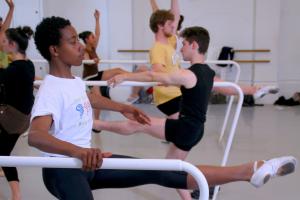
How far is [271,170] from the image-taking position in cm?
163

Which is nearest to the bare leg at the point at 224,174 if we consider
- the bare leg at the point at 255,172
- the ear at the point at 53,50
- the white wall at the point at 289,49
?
the bare leg at the point at 255,172

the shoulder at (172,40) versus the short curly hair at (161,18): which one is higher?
the short curly hair at (161,18)

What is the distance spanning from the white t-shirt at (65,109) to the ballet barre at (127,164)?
23cm

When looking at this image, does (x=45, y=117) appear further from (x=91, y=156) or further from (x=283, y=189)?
(x=283, y=189)

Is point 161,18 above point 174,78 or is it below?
above

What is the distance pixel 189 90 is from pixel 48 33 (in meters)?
0.96

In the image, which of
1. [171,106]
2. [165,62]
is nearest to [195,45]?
[165,62]

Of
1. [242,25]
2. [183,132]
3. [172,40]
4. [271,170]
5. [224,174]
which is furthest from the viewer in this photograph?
[242,25]

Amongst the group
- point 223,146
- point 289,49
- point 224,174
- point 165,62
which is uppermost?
point 165,62

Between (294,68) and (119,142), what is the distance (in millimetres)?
4327

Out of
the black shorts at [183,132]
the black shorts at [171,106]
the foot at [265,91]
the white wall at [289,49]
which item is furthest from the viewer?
the white wall at [289,49]

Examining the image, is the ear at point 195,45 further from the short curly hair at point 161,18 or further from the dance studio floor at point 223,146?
the dance studio floor at point 223,146

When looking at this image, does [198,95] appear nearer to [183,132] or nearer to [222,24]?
[183,132]

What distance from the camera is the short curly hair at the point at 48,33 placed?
1703 mm
